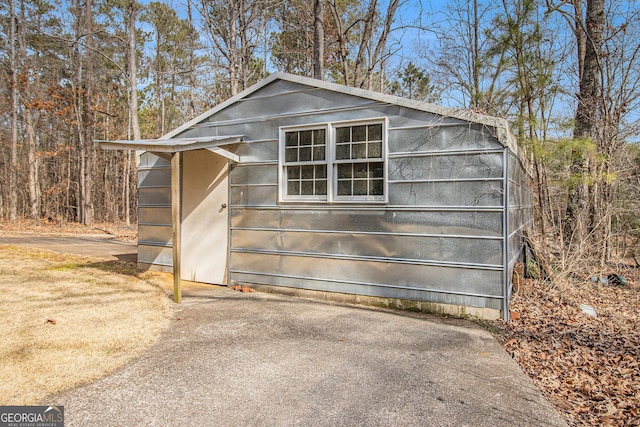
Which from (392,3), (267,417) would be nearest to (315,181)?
(267,417)

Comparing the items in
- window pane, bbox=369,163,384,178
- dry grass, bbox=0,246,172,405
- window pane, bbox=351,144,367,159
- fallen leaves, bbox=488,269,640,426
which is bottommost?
fallen leaves, bbox=488,269,640,426

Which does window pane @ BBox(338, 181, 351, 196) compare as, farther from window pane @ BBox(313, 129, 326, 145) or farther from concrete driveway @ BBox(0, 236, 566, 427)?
concrete driveway @ BBox(0, 236, 566, 427)

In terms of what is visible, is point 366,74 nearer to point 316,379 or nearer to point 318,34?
point 318,34

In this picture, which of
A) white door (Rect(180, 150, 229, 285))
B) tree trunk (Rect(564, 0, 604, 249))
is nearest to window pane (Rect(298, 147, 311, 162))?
white door (Rect(180, 150, 229, 285))

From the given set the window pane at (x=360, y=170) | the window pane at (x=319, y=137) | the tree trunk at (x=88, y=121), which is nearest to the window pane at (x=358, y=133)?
the window pane at (x=360, y=170)

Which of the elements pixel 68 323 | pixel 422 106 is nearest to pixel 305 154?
pixel 422 106

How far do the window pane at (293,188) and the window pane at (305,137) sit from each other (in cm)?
62

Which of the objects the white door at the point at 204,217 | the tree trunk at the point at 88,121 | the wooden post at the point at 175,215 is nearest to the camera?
the wooden post at the point at 175,215

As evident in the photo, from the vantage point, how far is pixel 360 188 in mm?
5379

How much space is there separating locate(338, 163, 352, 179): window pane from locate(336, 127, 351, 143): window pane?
37cm

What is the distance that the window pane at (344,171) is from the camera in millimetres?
5453

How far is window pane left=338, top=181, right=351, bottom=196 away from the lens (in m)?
5.45

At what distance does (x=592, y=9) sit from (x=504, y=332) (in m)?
7.15

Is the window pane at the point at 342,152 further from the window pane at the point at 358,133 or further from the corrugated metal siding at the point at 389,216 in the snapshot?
the corrugated metal siding at the point at 389,216
